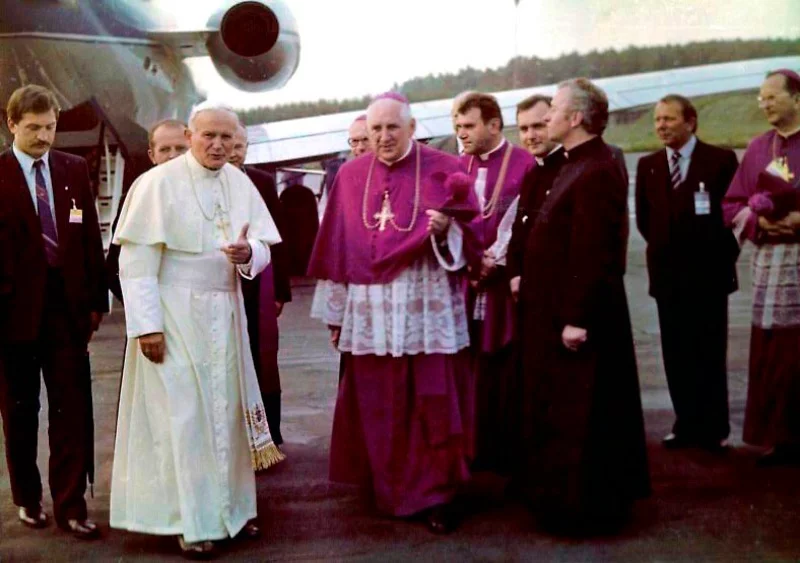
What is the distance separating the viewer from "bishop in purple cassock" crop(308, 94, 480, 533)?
3.41 metres

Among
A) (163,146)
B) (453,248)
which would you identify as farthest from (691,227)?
(163,146)

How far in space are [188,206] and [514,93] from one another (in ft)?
6.47

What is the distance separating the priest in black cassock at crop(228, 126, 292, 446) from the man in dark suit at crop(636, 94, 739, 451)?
5.95 ft

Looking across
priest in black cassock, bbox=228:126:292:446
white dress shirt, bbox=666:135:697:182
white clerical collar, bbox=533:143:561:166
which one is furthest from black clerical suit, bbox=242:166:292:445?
white dress shirt, bbox=666:135:697:182

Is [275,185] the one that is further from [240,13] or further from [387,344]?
[387,344]

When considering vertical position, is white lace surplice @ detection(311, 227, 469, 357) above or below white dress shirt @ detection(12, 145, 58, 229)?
below

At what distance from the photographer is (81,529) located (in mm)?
3268

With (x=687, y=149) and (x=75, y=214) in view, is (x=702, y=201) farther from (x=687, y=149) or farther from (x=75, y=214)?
(x=75, y=214)

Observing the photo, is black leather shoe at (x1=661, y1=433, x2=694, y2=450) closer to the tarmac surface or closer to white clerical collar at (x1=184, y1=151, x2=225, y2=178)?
the tarmac surface

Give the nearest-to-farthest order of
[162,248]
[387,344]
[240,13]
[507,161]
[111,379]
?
[162,248] → [387,344] → [507,161] → [240,13] → [111,379]

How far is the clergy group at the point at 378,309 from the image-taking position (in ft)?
10.3

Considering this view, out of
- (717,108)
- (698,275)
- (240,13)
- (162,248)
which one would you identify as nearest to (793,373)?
(698,275)

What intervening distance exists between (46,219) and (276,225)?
3.84 feet

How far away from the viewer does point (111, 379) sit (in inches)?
177
